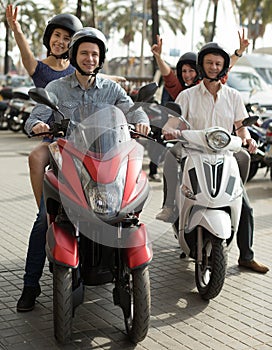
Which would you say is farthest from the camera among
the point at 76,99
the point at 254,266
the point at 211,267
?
the point at 254,266

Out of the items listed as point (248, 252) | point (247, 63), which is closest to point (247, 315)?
point (248, 252)

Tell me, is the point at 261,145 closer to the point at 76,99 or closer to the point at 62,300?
the point at 76,99

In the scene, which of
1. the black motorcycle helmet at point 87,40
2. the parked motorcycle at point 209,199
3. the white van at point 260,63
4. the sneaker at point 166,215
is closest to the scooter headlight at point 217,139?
the parked motorcycle at point 209,199

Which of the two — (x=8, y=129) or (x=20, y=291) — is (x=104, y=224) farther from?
(x=8, y=129)

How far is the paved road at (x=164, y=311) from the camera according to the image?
153 inches

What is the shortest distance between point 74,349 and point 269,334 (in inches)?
51.4

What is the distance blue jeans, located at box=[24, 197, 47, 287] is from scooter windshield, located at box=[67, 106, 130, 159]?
2.95 feet

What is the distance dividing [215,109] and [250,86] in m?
10.5

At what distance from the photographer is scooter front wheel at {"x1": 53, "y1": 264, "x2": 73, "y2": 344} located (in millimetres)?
3607

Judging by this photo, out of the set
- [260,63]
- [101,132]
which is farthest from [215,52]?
[260,63]

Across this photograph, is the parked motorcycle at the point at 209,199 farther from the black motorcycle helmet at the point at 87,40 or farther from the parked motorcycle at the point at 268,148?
the parked motorcycle at the point at 268,148

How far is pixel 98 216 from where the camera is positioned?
3436 millimetres

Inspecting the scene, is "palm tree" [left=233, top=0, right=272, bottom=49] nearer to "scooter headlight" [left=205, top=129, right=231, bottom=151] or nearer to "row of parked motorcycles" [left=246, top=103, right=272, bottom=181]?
"row of parked motorcycles" [left=246, top=103, right=272, bottom=181]

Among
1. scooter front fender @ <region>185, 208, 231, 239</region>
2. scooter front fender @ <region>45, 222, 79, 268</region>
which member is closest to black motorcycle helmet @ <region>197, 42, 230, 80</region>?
scooter front fender @ <region>185, 208, 231, 239</region>
